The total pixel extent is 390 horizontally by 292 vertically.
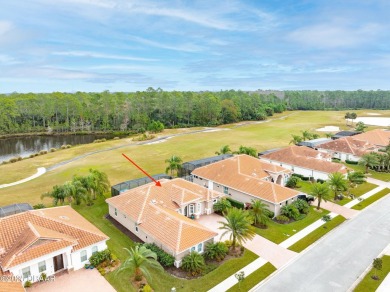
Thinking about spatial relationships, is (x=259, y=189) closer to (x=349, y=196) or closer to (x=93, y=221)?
(x=349, y=196)

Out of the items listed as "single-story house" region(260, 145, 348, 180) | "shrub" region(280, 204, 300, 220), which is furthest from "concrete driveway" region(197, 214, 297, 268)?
"single-story house" region(260, 145, 348, 180)

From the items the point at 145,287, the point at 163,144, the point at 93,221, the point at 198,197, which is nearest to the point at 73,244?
the point at 145,287

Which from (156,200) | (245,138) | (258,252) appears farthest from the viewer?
(245,138)

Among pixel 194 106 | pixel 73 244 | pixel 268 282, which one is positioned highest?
pixel 194 106

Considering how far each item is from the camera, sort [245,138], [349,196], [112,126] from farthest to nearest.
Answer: [112,126] < [245,138] < [349,196]

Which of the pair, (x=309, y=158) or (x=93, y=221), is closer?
(x=93, y=221)

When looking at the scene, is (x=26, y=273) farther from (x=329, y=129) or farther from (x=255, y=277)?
(x=329, y=129)

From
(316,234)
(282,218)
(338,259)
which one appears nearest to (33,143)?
(282,218)

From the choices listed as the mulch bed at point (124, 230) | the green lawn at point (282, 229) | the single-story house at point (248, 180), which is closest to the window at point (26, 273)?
the mulch bed at point (124, 230)

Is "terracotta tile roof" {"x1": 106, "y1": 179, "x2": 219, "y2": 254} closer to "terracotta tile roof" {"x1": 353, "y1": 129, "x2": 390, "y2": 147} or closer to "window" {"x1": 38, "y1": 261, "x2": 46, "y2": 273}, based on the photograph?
"window" {"x1": 38, "y1": 261, "x2": 46, "y2": 273}
